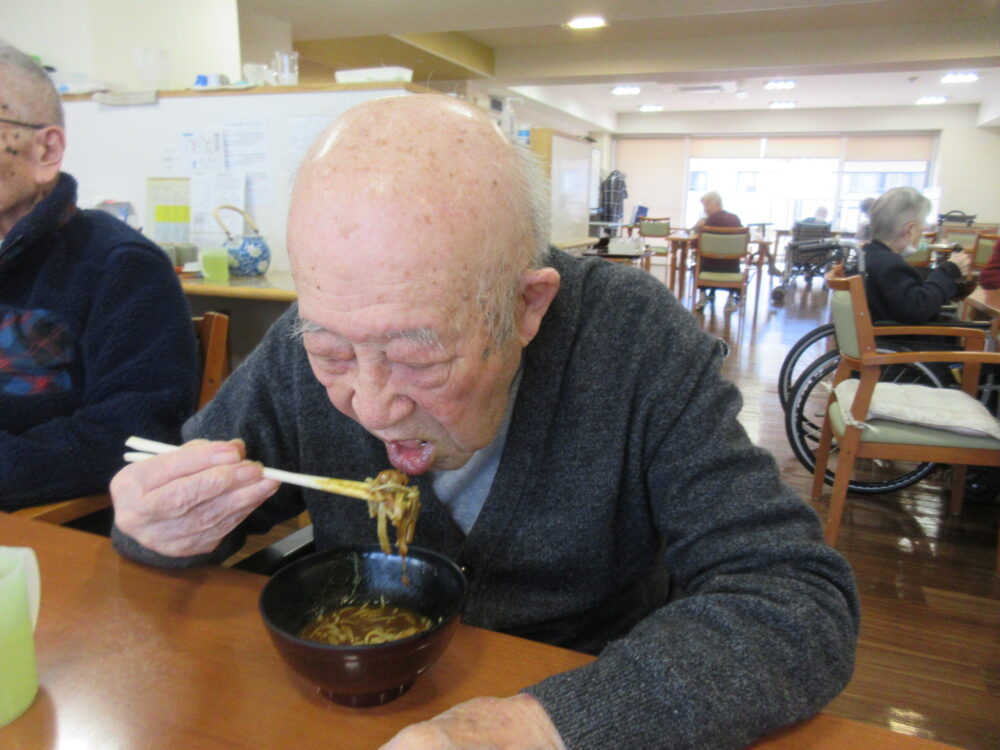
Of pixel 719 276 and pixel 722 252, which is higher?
pixel 722 252

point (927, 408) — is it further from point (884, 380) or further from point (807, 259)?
point (807, 259)

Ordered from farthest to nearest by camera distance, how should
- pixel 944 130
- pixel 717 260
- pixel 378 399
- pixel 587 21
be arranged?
pixel 944 130 → pixel 717 260 → pixel 587 21 → pixel 378 399

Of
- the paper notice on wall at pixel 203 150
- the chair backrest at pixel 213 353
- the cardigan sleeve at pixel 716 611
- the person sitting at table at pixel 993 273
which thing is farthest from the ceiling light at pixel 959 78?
the cardigan sleeve at pixel 716 611

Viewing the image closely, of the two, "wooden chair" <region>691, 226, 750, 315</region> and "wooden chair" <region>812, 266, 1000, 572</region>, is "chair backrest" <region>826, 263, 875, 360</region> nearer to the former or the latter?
"wooden chair" <region>812, 266, 1000, 572</region>

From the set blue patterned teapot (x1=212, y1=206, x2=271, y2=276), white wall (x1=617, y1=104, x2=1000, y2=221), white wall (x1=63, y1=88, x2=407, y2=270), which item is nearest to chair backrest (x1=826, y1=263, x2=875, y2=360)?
white wall (x1=63, y1=88, x2=407, y2=270)

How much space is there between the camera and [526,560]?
3.01 ft

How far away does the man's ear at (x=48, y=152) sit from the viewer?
1.39 metres

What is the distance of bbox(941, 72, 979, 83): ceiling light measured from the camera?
387 inches

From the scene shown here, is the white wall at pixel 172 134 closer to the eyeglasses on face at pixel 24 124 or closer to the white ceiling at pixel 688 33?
the eyeglasses on face at pixel 24 124

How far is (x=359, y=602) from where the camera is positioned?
775 millimetres

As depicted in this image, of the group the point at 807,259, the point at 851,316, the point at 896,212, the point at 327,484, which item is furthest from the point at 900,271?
the point at 807,259

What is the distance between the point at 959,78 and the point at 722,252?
6153mm

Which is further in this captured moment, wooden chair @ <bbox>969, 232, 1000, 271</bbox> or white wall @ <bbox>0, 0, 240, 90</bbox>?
wooden chair @ <bbox>969, 232, 1000, 271</bbox>

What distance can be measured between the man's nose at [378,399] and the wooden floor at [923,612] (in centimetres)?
162
